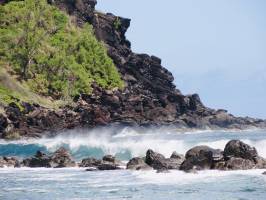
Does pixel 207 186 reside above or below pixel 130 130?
below

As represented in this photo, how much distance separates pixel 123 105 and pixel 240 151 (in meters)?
94.2

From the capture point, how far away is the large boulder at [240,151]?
43250mm

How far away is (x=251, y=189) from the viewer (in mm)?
32062

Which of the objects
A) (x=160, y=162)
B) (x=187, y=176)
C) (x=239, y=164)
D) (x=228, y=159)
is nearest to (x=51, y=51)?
(x=160, y=162)

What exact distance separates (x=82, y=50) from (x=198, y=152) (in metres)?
109

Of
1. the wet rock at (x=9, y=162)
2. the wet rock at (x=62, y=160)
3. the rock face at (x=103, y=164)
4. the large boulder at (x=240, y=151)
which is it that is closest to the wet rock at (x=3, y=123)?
the wet rock at (x=9, y=162)

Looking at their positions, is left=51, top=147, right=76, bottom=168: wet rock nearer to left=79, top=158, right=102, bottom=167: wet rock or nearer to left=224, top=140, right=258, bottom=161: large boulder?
left=79, top=158, right=102, bottom=167: wet rock

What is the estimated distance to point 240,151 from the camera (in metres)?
43.4

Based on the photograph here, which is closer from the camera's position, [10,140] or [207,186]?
[207,186]

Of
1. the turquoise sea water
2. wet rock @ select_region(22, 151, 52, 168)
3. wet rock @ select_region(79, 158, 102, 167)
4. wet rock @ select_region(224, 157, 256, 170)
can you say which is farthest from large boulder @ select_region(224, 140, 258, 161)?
wet rock @ select_region(22, 151, 52, 168)

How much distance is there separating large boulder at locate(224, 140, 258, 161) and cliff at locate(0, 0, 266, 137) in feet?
198

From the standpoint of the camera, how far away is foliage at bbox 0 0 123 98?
129750 mm

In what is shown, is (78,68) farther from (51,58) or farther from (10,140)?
(10,140)

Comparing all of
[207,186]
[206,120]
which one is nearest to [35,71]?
[206,120]
